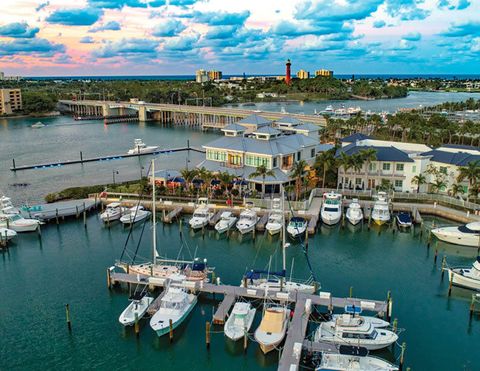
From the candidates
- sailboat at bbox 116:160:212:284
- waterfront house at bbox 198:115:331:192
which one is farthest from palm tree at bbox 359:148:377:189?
sailboat at bbox 116:160:212:284

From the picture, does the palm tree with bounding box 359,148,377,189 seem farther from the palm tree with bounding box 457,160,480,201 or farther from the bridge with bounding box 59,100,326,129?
the bridge with bounding box 59,100,326,129

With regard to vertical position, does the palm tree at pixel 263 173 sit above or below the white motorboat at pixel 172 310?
above

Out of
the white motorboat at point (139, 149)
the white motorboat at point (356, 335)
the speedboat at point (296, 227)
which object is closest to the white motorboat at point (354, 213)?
the speedboat at point (296, 227)

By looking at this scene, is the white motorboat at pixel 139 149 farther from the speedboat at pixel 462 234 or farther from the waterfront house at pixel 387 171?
the speedboat at pixel 462 234

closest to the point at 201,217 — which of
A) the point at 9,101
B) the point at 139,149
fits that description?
the point at 139,149

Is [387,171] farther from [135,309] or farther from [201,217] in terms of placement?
[135,309]

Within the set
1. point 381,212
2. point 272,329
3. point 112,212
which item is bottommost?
point 272,329
